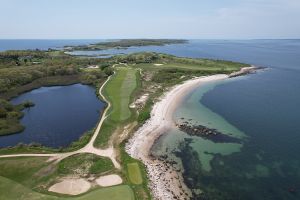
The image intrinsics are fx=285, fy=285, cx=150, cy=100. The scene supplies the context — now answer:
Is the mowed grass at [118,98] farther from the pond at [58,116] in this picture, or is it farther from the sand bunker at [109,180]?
the sand bunker at [109,180]

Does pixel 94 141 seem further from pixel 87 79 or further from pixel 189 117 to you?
pixel 87 79

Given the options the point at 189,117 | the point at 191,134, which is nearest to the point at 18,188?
the point at 191,134

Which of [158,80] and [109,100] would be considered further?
[158,80]

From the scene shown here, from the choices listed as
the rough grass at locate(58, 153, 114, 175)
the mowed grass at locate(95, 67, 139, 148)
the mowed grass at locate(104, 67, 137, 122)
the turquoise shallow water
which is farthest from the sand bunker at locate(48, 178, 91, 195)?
the mowed grass at locate(104, 67, 137, 122)

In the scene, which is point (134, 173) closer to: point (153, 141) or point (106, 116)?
point (153, 141)

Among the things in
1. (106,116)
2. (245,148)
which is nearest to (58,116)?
(106,116)

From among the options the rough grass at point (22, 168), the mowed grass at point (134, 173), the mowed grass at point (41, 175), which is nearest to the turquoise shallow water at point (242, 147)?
the mowed grass at point (134, 173)

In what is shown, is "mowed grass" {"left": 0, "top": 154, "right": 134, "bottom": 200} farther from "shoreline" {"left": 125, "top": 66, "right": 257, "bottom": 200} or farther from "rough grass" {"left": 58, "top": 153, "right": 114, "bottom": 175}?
"shoreline" {"left": 125, "top": 66, "right": 257, "bottom": 200}
